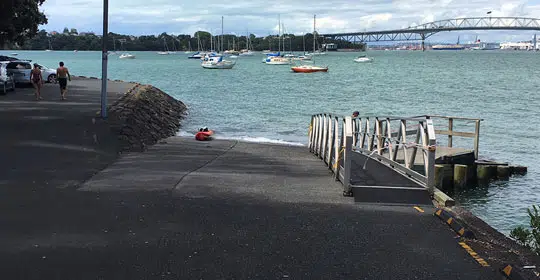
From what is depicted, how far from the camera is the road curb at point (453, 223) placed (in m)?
7.68

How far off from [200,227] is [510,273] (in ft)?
12.3

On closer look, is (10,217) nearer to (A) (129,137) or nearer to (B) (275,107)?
(A) (129,137)

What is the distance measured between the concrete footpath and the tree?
19461mm

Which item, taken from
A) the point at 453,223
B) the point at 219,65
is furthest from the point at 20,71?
the point at 219,65

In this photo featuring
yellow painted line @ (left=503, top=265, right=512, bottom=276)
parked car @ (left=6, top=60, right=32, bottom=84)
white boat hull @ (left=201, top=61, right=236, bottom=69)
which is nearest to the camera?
yellow painted line @ (left=503, top=265, right=512, bottom=276)

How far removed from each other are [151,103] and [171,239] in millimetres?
22694

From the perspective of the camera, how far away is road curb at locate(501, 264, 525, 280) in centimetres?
607

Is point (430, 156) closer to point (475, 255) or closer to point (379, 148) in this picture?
point (475, 255)

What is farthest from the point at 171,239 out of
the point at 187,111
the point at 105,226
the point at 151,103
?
the point at 187,111

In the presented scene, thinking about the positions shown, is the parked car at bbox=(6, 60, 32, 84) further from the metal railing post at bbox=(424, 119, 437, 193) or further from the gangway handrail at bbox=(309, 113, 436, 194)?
the metal railing post at bbox=(424, 119, 437, 193)

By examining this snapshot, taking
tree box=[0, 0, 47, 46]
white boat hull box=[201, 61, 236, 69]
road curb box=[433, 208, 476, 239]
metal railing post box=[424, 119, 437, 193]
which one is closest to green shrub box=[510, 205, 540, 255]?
road curb box=[433, 208, 476, 239]

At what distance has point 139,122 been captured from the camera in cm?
2080

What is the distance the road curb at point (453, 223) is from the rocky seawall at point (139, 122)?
30.3ft

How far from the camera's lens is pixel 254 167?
45.6 feet
